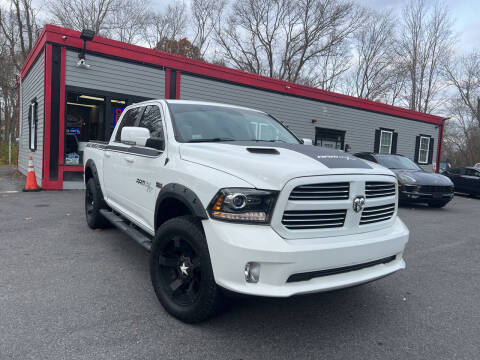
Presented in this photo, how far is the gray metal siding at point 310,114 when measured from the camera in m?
11.9

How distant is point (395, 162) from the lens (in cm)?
1070

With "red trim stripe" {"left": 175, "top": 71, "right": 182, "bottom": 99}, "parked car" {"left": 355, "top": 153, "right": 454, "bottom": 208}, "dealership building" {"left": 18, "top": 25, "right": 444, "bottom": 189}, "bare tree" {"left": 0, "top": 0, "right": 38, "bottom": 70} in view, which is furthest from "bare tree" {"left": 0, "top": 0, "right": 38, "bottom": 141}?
"parked car" {"left": 355, "top": 153, "right": 454, "bottom": 208}

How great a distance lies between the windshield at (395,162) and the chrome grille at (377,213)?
26.3ft

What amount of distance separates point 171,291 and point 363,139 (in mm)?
16093

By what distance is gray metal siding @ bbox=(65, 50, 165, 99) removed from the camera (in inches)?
378

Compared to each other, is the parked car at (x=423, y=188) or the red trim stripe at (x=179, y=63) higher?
the red trim stripe at (x=179, y=63)

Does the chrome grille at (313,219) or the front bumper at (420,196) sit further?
the front bumper at (420,196)

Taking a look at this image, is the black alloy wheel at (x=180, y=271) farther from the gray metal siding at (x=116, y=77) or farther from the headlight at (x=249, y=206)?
the gray metal siding at (x=116, y=77)

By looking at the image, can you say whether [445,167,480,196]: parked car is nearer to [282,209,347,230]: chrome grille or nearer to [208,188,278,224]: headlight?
[282,209,347,230]: chrome grille

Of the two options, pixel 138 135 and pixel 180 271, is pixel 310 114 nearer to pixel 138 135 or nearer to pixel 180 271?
pixel 138 135

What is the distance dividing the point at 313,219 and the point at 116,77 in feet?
30.4

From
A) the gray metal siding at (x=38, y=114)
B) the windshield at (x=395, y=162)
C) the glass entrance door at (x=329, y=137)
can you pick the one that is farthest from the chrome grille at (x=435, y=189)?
the gray metal siding at (x=38, y=114)

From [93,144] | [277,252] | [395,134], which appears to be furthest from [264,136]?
[395,134]

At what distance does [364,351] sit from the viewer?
8.30 feet
